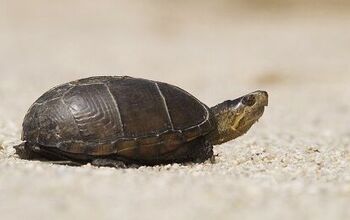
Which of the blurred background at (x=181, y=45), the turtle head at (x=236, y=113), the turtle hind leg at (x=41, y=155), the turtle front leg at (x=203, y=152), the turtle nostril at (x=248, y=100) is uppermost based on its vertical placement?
the turtle nostril at (x=248, y=100)

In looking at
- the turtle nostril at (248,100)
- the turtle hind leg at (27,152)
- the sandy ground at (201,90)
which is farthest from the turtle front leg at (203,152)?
the turtle hind leg at (27,152)

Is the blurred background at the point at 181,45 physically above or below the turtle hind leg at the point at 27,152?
below

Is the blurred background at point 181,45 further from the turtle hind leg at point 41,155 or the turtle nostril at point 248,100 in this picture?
the turtle nostril at point 248,100

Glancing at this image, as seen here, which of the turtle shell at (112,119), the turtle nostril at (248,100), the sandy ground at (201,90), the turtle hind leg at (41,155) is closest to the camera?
the sandy ground at (201,90)

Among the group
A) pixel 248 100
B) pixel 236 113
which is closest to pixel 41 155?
pixel 236 113

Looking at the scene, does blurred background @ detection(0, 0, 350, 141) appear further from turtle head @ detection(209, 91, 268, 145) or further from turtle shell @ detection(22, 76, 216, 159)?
turtle head @ detection(209, 91, 268, 145)

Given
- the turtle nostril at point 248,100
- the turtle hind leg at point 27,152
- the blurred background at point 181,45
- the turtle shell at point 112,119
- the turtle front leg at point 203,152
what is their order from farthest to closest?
the blurred background at point 181,45 < the turtle nostril at point 248,100 < the turtle front leg at point 203,152 < the turtle hind leg at point 27,152 < the turtle shell at point 112,119

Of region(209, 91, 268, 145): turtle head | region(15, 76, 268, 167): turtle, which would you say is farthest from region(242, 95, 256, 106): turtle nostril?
region(15, 76, 268, 167): turtle
